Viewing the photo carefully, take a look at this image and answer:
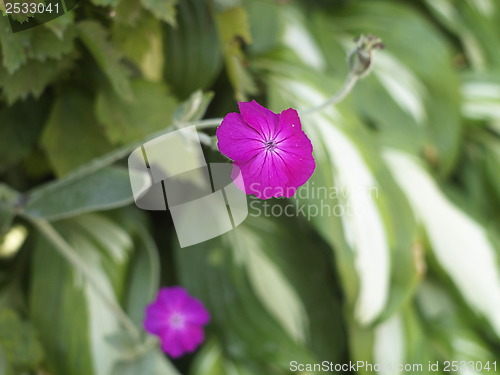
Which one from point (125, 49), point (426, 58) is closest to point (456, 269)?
point (426, 58)

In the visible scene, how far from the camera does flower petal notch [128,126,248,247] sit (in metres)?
0.37

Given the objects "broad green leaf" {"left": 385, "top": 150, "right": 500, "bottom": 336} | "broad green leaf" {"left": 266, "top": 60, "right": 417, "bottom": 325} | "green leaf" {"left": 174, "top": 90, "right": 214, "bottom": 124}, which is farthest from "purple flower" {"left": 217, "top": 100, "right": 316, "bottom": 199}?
"broad green leaf" {"left": 385, "top": 150, "right": 500, "bottom": 336}

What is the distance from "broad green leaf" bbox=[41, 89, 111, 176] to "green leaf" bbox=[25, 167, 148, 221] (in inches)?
2.5

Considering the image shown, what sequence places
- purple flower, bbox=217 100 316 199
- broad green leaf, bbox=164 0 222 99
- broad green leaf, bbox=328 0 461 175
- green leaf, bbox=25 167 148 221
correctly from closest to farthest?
purple flower, bbox=217 100 316 199 → green leaf, bbox=25 167 148 221 → broad green leaf, bbox=164 0 222 99 → broad green leaf, bbox=328 0 461 175

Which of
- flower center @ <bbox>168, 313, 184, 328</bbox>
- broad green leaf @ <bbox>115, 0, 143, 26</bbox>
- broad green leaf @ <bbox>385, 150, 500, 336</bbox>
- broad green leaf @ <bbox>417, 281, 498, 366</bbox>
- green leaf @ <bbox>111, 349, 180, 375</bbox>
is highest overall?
broad green leaf @ <bbox>115, 0, 143, 26</bbox>

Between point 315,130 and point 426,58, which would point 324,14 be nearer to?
point 426,58

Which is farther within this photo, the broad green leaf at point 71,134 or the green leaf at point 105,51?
the broad green leaf at point 71,134

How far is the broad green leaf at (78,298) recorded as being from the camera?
56cm

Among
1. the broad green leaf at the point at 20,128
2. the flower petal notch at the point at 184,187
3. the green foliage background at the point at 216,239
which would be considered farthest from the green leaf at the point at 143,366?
the broad green leaf at the point at 20,128

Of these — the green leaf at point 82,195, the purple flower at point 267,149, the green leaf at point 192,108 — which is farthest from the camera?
the green leaf at point 82,195

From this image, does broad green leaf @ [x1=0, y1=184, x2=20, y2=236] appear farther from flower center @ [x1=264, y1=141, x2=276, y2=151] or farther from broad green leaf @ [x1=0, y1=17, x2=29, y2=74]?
flower center @ [x1=264, y1=141, x2=276, y2=151]

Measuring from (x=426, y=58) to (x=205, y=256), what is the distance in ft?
1.56

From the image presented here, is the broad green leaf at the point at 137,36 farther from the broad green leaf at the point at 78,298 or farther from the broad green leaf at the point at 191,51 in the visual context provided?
the broad green leaf at the point at 78,298

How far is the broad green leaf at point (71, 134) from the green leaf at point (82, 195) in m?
0.06
